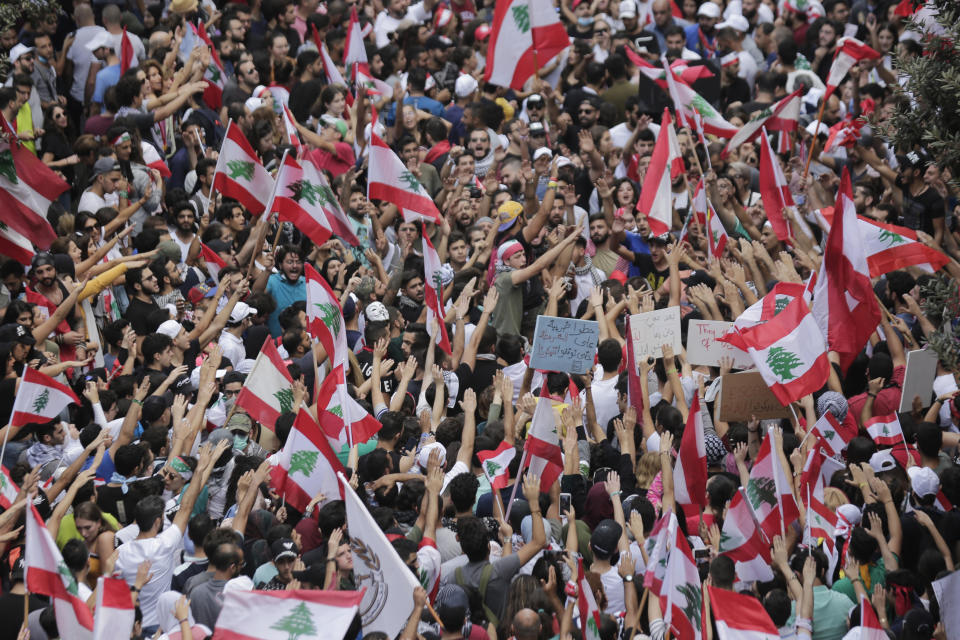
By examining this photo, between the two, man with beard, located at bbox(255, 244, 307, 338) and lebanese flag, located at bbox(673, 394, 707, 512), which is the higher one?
man with beard, located at bbox(255, 244, 307, 338)

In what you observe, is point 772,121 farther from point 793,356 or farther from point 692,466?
point 692,466

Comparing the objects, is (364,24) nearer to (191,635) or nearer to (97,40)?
(97,40)

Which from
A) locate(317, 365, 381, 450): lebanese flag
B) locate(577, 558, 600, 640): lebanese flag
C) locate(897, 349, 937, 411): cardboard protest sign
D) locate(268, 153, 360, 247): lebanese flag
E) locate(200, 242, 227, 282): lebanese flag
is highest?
locate(268, 153, 360, 247): lebanese flag

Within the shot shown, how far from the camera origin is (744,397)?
11.0 metres

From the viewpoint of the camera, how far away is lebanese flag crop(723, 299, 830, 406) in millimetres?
10344

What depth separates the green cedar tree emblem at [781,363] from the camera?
10359mm

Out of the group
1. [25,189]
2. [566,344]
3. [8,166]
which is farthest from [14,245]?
[566,344]

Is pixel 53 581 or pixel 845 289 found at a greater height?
pixel 845 289

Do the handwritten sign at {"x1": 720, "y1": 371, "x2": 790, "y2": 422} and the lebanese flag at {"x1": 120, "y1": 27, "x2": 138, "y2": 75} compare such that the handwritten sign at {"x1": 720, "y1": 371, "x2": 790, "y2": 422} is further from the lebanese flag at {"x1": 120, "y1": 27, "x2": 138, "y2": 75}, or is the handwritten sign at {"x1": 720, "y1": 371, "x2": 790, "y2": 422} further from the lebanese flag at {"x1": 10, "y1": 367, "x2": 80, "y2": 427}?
the lebanese flag at {"x1": 120, "y1": 27, "x2": 138, "y2": 75}

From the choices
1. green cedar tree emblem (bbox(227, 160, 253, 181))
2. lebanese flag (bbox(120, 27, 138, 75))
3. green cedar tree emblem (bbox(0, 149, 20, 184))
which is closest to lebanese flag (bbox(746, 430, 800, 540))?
green cedar tree emblem (bbox(227, 160, 253, 181))

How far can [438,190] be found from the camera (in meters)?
15.6

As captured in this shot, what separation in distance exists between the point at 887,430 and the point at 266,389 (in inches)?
185

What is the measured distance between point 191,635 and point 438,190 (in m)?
8.35

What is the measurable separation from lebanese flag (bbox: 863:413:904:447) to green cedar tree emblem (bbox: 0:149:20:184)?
8.02m
